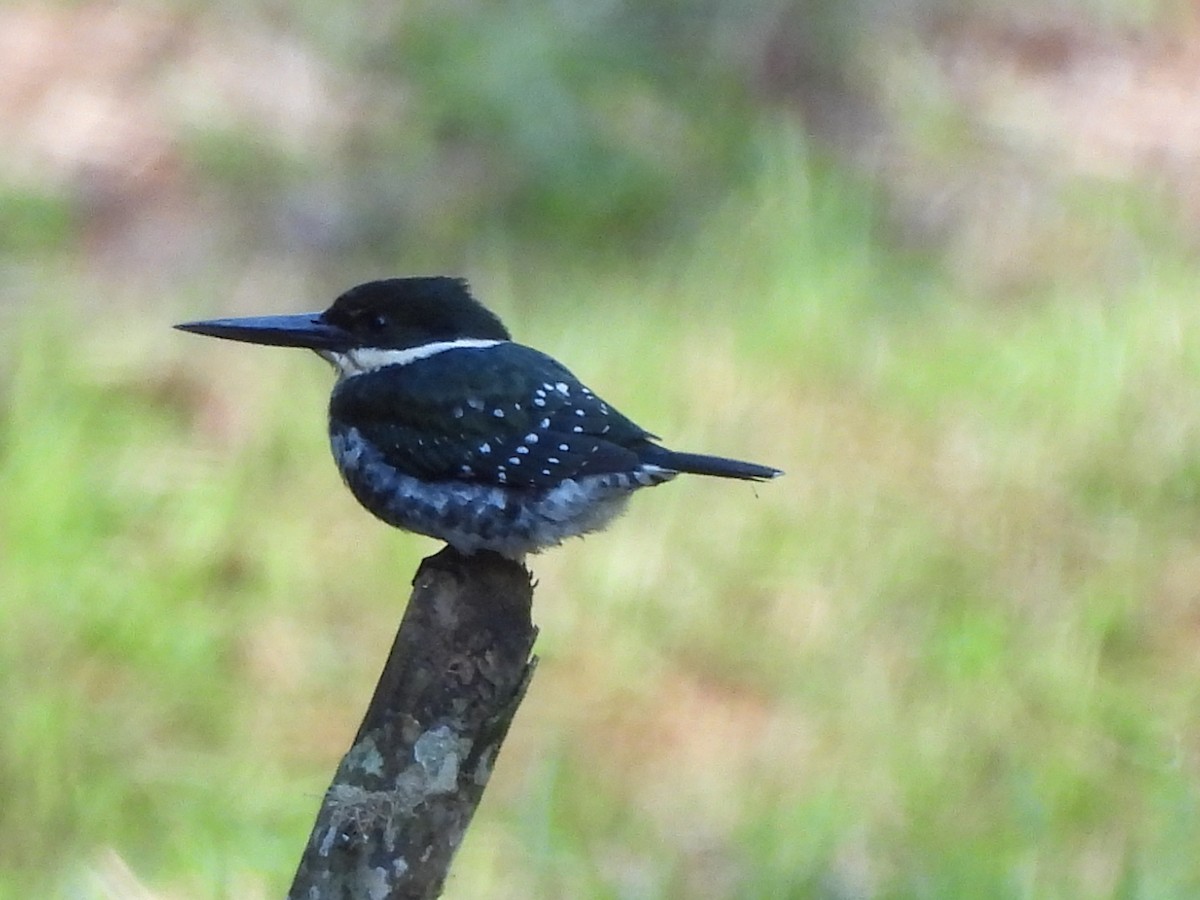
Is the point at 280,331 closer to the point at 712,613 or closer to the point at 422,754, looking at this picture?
the point at 422,754

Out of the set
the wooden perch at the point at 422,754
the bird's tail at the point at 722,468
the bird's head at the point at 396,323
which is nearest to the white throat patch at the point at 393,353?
the bird's head at the point at 396,323

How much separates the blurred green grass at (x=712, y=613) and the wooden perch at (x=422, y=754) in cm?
137

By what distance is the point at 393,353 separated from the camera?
2666mm

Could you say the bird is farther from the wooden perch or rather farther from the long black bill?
the wooden perch

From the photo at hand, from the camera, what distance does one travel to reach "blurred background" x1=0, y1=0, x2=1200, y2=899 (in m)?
3.44

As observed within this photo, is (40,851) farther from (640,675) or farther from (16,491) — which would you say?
(640,675)

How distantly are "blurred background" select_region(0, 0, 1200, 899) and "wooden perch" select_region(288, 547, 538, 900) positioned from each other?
139 cm

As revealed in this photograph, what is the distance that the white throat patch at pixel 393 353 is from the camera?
8.74 ft

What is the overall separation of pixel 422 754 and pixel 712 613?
227 cm

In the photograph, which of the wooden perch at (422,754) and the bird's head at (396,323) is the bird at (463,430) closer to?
the bird's head at (396,323)

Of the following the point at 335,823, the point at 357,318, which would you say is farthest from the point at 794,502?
the point at 335,823

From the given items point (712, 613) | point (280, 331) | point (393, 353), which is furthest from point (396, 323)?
point (712, 613)

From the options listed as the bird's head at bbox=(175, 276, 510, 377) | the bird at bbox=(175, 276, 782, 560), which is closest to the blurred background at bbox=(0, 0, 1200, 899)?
the bird at bbox=(175, 276, 782, 560)

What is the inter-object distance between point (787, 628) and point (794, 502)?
47 cm
